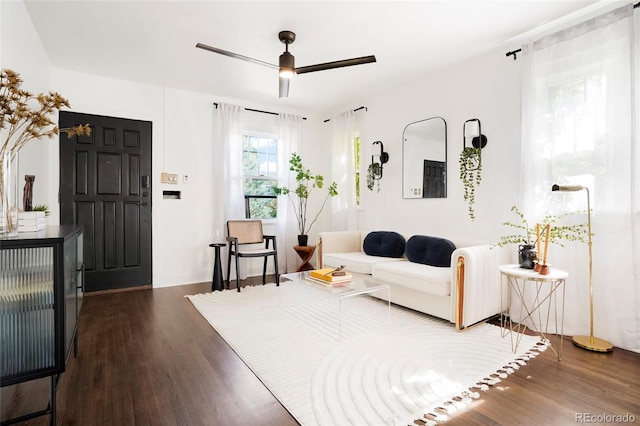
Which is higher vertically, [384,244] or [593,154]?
[593,154]

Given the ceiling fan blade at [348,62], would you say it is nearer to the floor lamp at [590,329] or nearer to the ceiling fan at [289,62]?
the ceiling fan at [289,62]

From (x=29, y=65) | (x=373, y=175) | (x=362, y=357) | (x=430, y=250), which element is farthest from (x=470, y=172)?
(x=29, y=65)

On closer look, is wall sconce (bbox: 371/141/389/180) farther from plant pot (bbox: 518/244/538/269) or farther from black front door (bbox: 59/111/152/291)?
black front door (bbox: 59/111/152/291)

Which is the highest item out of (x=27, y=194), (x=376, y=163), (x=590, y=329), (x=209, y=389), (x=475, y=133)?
(x=475, y=133)

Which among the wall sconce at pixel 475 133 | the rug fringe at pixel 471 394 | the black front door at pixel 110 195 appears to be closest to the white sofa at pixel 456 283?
the rug fringe at pixel 471 394

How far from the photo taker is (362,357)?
227cm

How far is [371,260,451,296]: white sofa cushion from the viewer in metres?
2.80

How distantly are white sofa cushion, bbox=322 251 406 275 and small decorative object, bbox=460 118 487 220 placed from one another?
103 centimetres

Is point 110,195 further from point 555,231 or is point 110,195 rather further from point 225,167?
point 555,231

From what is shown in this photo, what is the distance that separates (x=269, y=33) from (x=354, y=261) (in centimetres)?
247

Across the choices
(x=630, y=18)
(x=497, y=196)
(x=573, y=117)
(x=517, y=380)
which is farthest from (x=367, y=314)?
(x=630, y=18)

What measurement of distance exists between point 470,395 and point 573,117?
232 centimetres

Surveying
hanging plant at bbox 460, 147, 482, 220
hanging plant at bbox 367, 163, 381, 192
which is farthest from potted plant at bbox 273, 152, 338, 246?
hanging plant at bbox 460, 147, 482, 220

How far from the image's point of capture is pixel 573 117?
8.73 ft
